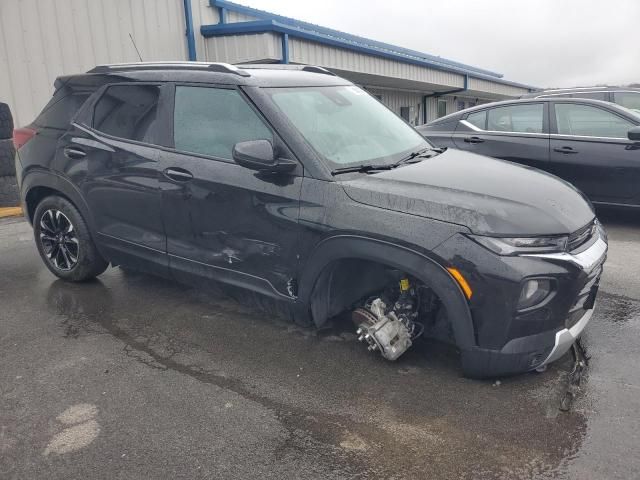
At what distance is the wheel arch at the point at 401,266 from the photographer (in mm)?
2908

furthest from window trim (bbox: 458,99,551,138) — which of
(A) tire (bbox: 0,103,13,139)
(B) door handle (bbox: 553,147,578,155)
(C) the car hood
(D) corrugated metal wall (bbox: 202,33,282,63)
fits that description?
(A) tire (bbox: 0,103,13,139)

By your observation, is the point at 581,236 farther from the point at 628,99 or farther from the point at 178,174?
the point at 628,99

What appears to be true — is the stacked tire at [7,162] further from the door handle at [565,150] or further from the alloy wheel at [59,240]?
the door handle at [565,150]

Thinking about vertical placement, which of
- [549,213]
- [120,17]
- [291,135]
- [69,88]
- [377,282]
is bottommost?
[377,282]

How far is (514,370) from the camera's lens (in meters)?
2.99

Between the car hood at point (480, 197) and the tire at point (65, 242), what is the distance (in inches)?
99.5

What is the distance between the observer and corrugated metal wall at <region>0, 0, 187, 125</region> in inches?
357

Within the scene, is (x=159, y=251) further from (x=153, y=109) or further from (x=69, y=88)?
(x=69, y=88)

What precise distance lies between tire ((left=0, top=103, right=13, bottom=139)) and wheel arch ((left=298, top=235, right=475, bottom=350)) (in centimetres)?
698

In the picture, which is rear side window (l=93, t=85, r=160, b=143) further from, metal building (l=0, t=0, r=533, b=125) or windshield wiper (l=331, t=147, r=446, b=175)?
metal building (l=0, t=0, r=533, b=125)

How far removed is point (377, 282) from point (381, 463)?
1.31 metres

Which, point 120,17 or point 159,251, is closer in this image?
point 159,251

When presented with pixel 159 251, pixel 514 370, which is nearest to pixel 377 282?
pixel 514 370

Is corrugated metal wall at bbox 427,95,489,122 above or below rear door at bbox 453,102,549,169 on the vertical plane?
below
